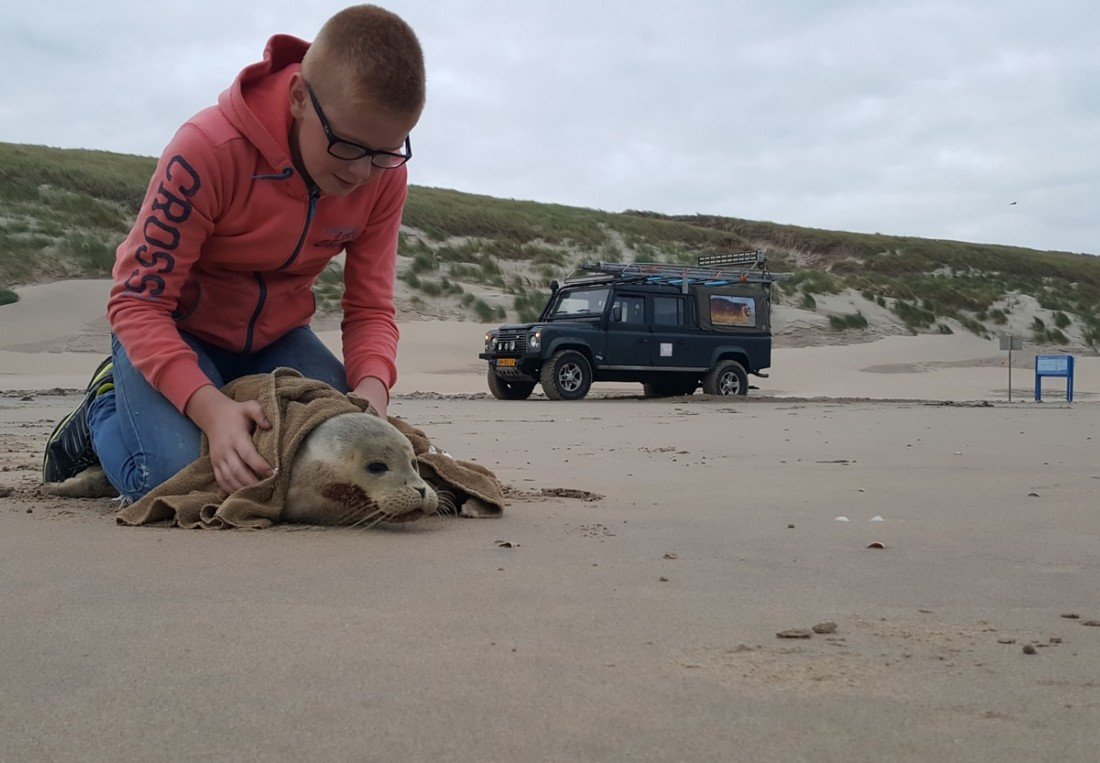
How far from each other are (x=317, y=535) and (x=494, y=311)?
961 inches

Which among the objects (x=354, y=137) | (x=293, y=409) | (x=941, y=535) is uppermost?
(x=354, y=137)

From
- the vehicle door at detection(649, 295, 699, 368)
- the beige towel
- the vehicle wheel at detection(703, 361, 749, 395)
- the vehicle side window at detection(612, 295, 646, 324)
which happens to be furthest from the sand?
the vehicle wheel at detection(703, 361, 749, 395)

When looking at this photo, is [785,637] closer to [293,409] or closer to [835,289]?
[293,409]

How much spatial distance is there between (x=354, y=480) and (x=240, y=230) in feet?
3.18

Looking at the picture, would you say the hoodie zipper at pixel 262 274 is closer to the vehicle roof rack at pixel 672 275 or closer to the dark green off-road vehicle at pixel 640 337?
the dark green off-road vehicle at pixel 640 337

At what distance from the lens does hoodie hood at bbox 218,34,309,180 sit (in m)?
3.70

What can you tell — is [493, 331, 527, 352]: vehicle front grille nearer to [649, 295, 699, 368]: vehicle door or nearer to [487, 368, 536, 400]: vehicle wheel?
[487, 368, 536, 400]: vehicle wheel

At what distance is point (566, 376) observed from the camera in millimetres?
15297

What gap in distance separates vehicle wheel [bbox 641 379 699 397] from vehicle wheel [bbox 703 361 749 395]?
0.24 m

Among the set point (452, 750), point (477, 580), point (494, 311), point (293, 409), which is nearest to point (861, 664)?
point (452, 750)

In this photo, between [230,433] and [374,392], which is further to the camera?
[374,392]

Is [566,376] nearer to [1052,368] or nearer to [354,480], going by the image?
[1052,368]

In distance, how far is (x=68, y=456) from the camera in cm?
434

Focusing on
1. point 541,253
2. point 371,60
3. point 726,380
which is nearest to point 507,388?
point 726,380
